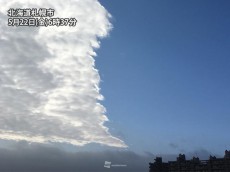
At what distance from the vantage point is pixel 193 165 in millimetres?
59344

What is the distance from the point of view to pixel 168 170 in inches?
2459

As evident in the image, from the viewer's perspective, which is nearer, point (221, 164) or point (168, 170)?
point (221, 164)

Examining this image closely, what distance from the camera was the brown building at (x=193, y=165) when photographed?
Answer: 55938mm

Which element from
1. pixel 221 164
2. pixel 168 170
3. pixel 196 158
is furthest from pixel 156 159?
pixel 221 164

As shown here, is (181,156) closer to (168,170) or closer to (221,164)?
(168,170)

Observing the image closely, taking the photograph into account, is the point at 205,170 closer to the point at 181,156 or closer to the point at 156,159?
the point at 181,156

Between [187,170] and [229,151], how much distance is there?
7.75 meters

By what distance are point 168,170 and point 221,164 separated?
10.2m

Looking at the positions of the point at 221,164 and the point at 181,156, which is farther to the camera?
the point at 181,156

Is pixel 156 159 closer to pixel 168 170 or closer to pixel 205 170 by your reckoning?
pixel 168 170

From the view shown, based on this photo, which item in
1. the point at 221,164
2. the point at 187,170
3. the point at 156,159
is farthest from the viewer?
the point at 156,159

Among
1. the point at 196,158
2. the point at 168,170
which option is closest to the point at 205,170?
the point at 196,158

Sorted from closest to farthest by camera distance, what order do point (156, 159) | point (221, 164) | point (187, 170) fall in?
point (221, 164), point (187, 170), point (156, 159)

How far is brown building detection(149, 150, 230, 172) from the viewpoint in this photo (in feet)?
184
